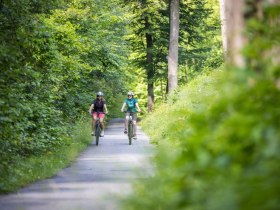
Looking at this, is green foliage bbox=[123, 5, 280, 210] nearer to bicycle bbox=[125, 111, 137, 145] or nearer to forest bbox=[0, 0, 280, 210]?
forest bbox=[0, 0, 280, 210]

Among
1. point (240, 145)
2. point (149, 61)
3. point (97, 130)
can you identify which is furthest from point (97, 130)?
point (149, 61)

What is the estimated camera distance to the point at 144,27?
44125 mm

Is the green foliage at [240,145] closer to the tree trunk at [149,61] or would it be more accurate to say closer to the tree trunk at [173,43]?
the tree trunk at [173,43]

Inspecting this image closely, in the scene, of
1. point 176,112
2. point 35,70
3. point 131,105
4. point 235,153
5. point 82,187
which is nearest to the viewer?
point 235,153

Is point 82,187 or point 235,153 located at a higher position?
point 235,153

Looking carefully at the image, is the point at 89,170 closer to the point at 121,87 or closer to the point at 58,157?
the point at 58,157

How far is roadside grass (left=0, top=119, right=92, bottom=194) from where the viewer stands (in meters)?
11.7

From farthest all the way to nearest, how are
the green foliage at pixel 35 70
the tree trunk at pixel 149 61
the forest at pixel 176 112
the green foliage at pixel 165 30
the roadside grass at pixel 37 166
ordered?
the tree trunk at pixel 149 61 → the green foliage at pixel 165 30 → the green foliage at pixel 35 70 → the roadside grass at pixel 37 166 → the forest at pixel 176 112

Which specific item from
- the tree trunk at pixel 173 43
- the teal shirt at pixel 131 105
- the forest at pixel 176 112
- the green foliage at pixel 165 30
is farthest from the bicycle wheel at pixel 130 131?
the green foliage at pixel 165 30

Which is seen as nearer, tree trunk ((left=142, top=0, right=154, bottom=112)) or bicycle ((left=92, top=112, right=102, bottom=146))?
bicycle ((left=92, top=112, right=102, bottom=146))

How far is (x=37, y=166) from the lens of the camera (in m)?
14.5

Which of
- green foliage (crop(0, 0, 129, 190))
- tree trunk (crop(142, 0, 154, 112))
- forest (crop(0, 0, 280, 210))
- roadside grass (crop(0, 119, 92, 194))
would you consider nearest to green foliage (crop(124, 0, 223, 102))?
tree trunk (crop(142, 0, 154, 112))

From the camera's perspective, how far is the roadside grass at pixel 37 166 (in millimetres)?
11719

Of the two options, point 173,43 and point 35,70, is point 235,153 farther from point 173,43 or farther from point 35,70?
point 173,43
